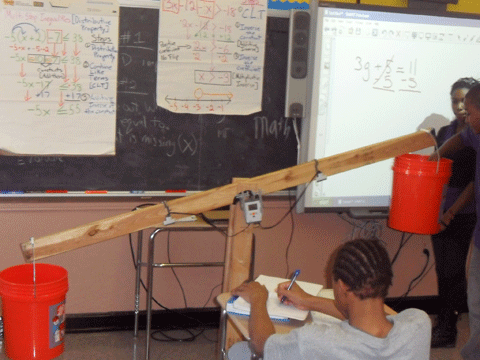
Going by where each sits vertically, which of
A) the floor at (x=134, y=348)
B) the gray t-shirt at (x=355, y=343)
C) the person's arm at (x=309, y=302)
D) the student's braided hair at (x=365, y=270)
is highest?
the student's braided hair at (x=365, y=270)

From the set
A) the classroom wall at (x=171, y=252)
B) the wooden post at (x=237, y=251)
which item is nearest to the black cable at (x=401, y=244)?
the classroom wall at (x=171, y=252)

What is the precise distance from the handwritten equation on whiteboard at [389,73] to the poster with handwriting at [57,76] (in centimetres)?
136

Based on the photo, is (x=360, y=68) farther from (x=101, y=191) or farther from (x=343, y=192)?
(x=101, y=191)

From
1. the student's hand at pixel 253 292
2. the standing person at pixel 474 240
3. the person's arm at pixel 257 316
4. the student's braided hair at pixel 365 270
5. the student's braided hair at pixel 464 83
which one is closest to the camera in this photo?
the student's braided hair at pixel 365 270

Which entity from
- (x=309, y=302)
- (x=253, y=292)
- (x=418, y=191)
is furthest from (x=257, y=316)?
(x=418, y=191)

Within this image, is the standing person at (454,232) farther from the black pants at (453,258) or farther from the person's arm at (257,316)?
the person's arm at (257,316)

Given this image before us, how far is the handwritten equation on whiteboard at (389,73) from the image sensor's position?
3.33m

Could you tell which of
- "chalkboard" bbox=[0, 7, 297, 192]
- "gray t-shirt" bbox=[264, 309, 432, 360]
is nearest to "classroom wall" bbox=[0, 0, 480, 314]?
"chalkboard" bbox=[0, 7, 297, 192]

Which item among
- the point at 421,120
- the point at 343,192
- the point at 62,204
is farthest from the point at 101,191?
the point at 421,120

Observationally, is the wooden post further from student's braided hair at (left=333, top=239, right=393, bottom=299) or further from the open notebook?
student's braided hair at (left=333, top=239, right=393, bottom=299)

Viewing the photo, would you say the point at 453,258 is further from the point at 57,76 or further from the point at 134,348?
the point at 57,76

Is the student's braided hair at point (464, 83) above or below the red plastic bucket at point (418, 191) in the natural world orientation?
above

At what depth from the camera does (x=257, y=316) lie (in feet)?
5.98

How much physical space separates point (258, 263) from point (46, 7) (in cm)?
183
